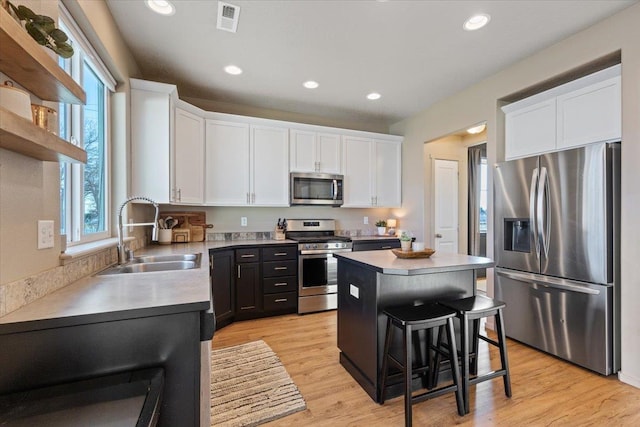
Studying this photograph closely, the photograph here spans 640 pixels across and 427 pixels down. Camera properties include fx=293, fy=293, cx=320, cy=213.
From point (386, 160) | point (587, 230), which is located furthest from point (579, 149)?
point (386, 160)

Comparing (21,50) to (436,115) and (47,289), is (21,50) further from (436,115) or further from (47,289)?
(436,115)

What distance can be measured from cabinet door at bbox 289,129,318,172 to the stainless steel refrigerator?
88.6 inches

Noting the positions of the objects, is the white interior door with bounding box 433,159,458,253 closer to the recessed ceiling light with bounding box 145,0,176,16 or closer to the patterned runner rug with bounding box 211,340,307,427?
the patterned runner rug with bounding box 211,340,307,427

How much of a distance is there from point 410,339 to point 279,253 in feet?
7.12

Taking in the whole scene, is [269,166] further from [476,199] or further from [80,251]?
[476,199]

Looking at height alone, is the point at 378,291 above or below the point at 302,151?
below

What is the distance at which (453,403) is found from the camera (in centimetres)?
194

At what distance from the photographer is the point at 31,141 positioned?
93cm

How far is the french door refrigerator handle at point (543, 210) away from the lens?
8.34 ft

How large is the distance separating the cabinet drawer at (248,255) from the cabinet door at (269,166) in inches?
26.7

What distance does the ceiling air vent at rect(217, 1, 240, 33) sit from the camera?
213 centimetres

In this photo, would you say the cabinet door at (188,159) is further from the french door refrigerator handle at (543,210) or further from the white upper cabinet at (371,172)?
the french door refrigerator handle at (543,210)

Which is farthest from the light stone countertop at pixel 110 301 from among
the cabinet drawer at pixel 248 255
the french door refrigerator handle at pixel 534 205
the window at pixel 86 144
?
the french door refrigerator handle at pixel 534 205

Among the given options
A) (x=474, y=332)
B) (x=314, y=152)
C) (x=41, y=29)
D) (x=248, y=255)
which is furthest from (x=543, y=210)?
(x=41, y=29)
